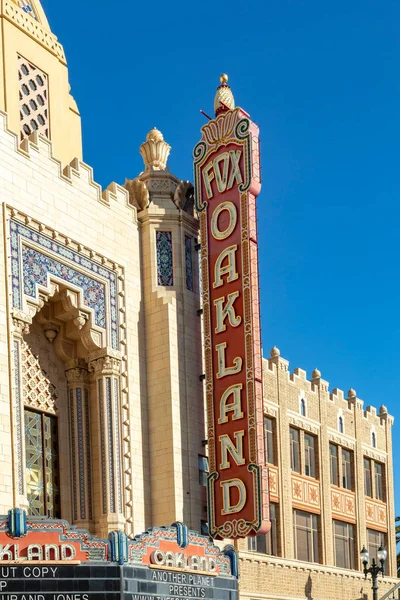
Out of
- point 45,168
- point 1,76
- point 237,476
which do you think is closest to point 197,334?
point 237,476

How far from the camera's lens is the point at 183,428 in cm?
2705

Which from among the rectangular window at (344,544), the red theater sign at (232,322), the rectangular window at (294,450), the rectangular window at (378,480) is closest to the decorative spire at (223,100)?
the red theater sign at (232,322)

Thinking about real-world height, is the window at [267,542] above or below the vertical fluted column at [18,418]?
below

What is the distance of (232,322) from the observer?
89.9 ft

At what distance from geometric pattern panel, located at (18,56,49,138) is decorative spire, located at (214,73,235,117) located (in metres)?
4.15

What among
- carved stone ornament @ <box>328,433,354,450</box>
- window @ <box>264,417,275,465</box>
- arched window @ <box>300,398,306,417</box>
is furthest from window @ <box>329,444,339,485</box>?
window @ <box>264,417,275,465</box>

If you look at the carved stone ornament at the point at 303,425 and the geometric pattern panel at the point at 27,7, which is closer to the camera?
the geometric pattern panel at the point at 27,7

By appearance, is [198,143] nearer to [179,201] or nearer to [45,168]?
[179,201]

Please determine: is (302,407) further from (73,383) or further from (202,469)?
(73,383)

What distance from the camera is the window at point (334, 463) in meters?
35.9

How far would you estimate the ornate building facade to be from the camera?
2450cm

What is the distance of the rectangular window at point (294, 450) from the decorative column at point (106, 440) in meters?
8.75

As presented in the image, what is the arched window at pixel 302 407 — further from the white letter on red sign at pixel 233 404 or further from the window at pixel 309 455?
the white letter on red sign at pixel 233 404

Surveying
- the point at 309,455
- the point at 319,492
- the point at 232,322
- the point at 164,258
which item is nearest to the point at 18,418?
the point at 232,322
